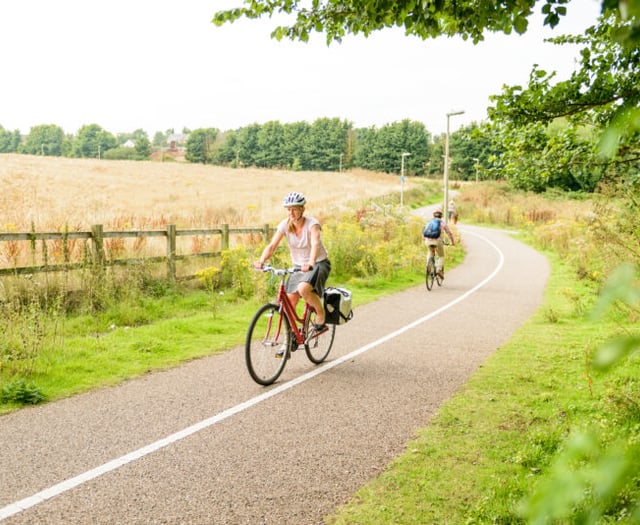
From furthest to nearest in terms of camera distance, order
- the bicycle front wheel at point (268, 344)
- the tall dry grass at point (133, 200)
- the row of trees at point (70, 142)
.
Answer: the row of trees at point (70, 142) < the tall dry grass at point (133, 200) < the bicycle front wheel at point (268, 344)

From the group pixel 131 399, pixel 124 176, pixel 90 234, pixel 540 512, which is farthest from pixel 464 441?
pixel 124 176

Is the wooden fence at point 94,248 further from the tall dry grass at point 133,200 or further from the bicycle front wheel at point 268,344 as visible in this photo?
the bicycle front wheel at point 268,344

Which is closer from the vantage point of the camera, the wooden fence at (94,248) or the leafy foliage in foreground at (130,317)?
the leafy foliage in foreground at (130,317)

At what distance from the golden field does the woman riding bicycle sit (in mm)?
7272

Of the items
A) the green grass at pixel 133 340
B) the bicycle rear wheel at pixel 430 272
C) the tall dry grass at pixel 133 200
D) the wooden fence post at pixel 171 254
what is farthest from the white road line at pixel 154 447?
the bicycle rear wheel at pixel 430 272

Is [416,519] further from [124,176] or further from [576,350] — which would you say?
[124,176]

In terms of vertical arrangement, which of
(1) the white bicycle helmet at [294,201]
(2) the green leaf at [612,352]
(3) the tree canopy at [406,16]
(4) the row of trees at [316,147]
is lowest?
(1) the white bicycle helmet at [294,201]

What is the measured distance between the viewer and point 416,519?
378cm

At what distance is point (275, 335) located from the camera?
23.2 ft

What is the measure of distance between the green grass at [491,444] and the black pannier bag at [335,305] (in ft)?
6.10

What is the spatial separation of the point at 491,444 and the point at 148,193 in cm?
4459

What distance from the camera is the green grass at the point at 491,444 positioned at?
3867mm

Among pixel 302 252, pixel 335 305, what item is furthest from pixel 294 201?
pixel 335 305

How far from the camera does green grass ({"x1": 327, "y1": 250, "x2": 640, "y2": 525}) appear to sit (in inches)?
152
